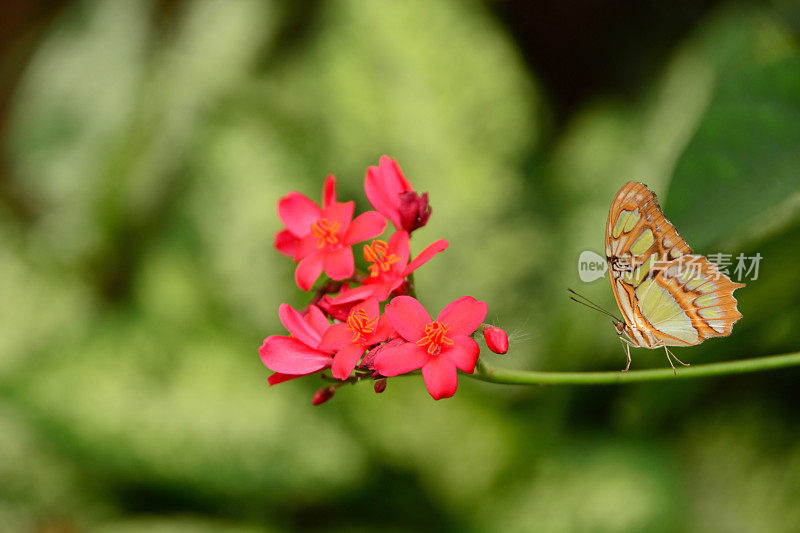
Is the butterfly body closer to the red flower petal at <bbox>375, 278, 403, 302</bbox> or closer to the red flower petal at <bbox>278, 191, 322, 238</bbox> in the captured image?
the red flower petal at <bbox>375, 278, 403, 302</bbox>

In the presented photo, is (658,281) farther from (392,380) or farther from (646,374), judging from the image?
(392,380)

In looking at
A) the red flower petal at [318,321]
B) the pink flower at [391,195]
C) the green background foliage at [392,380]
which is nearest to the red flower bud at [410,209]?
the pink flower at [391,195]

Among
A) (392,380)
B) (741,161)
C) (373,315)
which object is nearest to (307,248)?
(373,315)

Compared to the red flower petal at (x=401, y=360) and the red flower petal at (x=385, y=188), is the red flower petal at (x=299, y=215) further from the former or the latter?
the red flower petal at (x=401, y=360)

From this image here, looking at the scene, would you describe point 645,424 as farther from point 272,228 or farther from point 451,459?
point 272,228

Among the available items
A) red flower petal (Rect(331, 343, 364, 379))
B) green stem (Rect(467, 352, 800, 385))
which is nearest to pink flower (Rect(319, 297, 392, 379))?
red flower petal (Rect(331, 343, 364, 379))

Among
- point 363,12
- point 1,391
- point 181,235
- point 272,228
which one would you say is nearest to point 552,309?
point 272,228

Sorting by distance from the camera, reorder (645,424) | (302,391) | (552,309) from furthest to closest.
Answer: (302,391) < (552,309) < (645,424)
